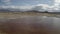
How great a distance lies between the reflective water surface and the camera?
51 cm

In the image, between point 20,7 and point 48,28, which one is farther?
point 20,7

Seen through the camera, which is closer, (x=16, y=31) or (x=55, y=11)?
(x=16, y=31)

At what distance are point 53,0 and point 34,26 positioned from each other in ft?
0.69

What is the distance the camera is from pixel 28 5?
2.15 ft

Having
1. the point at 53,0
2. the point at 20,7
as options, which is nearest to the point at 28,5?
the point at 20,7

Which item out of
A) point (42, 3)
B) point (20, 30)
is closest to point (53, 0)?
point (42, 3)

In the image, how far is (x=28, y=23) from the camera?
0.59m

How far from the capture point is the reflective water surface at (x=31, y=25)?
1.69 feet

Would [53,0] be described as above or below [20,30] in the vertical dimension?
above

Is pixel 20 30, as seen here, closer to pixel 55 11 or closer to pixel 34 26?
pixel 34 26

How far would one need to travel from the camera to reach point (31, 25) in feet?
1.87

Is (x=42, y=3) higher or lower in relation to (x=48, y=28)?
higher

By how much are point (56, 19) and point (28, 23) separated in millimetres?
162

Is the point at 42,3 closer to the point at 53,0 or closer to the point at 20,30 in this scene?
the point at 53,0
